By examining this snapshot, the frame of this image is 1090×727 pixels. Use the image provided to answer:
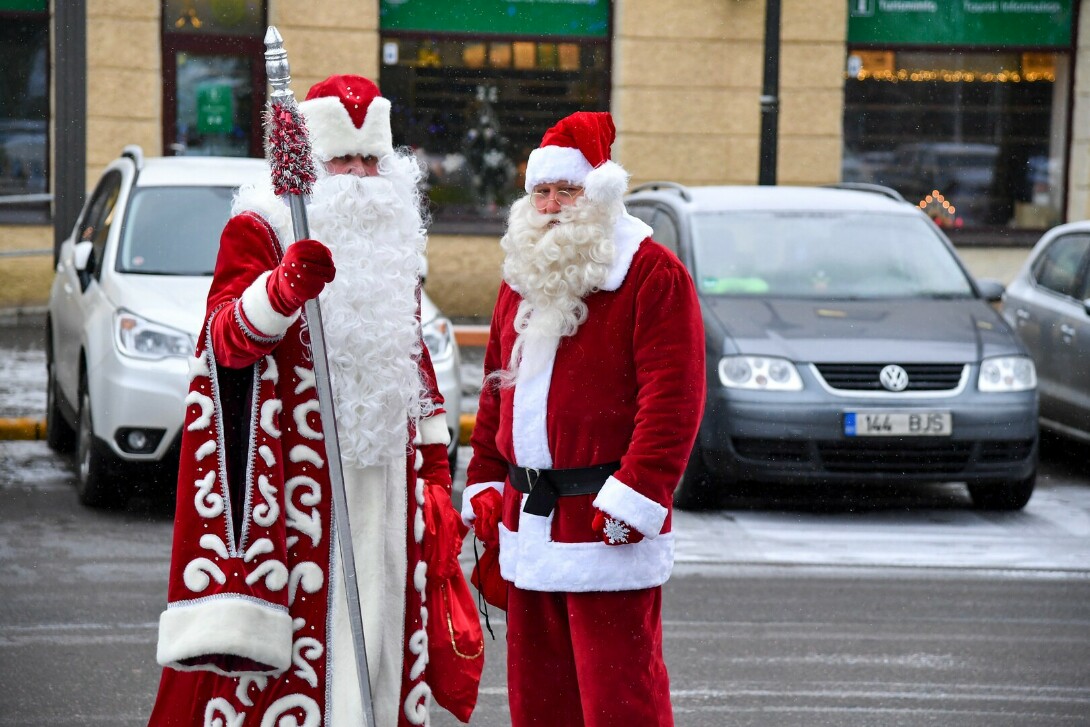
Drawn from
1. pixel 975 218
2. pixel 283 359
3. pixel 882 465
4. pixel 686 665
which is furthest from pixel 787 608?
pixel 975 218

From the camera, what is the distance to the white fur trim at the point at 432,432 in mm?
3867

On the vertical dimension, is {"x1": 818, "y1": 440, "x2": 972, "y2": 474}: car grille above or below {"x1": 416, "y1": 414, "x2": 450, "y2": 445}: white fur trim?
below

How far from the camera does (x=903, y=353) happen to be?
8336mm

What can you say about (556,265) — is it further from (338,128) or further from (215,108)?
(215,108)

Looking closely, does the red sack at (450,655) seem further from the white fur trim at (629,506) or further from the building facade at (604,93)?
the building facade at (604,93)

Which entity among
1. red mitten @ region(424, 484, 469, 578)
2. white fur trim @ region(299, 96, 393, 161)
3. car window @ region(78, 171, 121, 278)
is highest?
white fur trim @ region(299, 96, 393, 161)

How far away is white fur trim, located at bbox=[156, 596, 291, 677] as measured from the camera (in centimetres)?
340

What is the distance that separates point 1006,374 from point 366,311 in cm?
552

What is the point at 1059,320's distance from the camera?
10203 mm

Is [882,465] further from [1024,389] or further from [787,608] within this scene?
[787,608]

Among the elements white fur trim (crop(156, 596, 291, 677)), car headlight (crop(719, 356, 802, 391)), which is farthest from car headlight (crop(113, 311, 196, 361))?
white fur trim (crop(156, 596, 291, 677))

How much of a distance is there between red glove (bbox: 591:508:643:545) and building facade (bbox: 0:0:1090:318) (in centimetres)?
1207

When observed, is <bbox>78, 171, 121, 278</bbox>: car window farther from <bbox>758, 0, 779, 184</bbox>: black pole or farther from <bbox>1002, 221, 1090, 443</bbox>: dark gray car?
<bbox>758, 0, 779, 184</bbox>: black pole

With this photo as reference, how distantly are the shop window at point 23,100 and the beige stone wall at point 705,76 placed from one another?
5.43m
